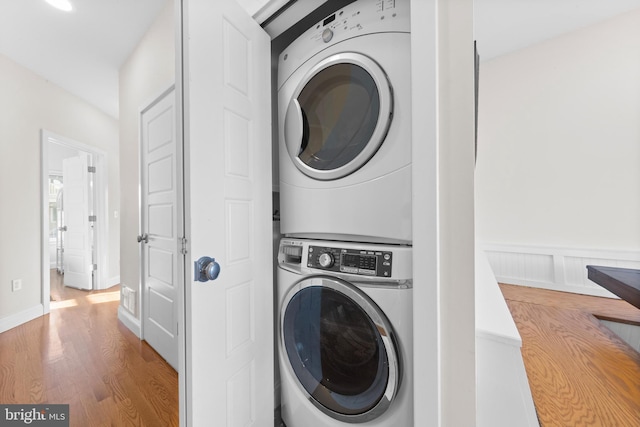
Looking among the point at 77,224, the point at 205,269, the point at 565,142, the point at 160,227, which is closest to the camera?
the point at 205,269

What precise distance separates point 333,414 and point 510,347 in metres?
0.65

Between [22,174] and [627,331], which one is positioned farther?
[22,174]

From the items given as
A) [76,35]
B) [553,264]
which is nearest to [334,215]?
[553,264]

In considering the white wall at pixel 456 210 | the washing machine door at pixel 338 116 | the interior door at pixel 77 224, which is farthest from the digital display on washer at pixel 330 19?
the interior door at pixel 77 224

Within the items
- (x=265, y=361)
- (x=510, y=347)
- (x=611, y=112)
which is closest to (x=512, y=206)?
(x=611, y=112)

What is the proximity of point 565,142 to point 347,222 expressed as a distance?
7.76 ft

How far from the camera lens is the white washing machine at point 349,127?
0.77m

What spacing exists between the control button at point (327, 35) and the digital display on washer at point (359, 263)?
83 cm

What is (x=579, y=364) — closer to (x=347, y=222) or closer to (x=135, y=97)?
(x=347, y=222)

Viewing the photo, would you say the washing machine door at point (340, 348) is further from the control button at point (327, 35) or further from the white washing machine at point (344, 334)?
the control button at point (327, 35)

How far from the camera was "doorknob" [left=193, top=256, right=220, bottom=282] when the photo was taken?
0.71 metres

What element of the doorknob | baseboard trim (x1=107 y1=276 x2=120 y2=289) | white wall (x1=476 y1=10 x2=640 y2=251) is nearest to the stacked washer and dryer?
the doorknob

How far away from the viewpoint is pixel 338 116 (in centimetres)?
93

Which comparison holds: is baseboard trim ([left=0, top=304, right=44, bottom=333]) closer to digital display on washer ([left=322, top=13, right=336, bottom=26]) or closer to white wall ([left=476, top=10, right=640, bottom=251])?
digital display on washer ([left=322, top=13, right=336, bottom=26])
